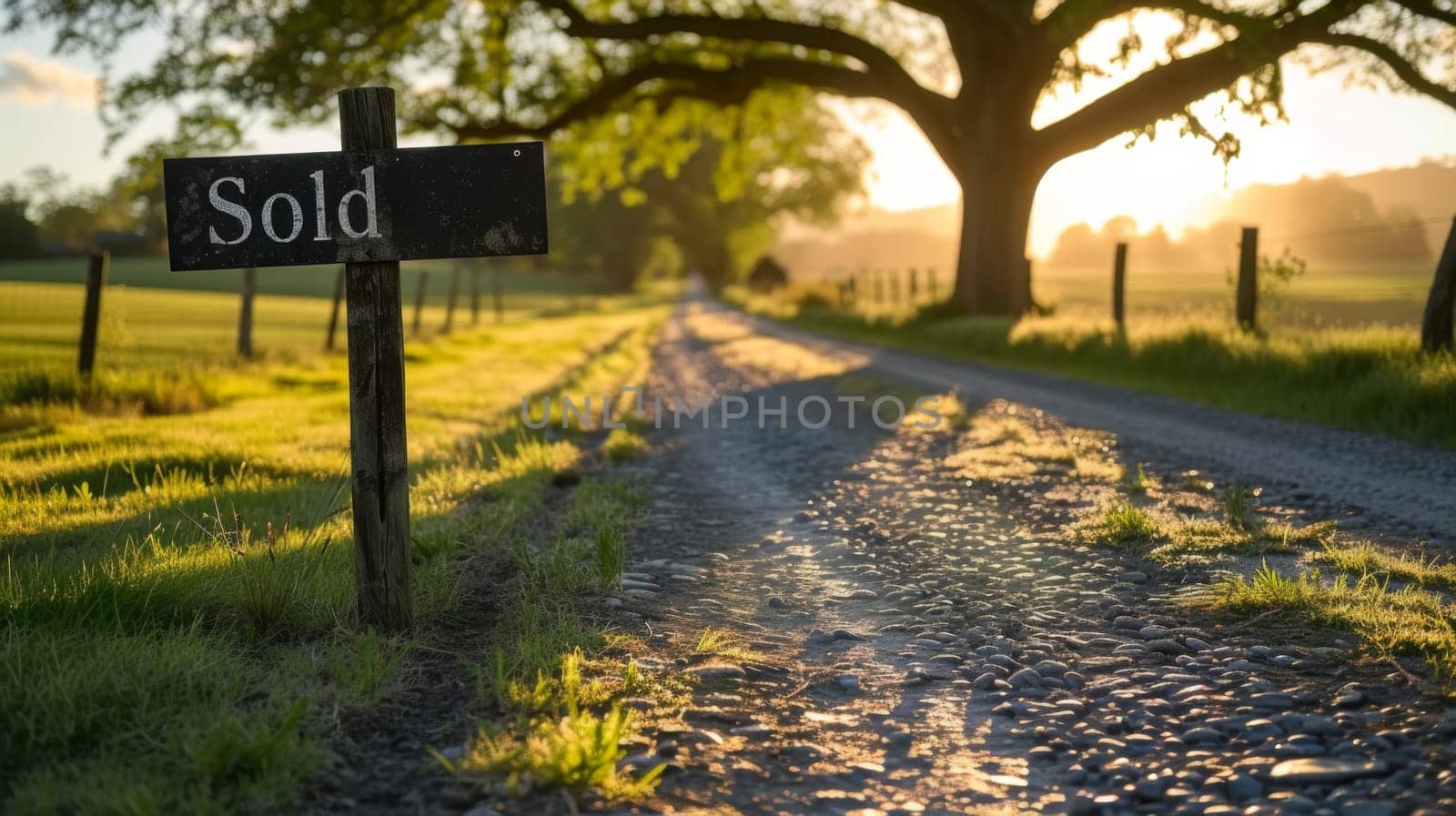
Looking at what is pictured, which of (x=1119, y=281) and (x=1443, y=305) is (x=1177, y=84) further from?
(x=1443, y=305)

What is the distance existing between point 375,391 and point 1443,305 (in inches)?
437

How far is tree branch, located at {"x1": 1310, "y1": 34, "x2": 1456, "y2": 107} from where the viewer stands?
54.4 ft

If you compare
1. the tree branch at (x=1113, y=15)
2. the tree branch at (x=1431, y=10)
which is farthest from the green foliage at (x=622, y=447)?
the tree branch at (x=1431, y=10)

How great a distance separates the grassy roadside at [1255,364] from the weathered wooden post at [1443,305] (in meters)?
0.22

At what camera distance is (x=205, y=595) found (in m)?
4.09

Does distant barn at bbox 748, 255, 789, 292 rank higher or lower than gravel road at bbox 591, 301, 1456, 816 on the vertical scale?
higher

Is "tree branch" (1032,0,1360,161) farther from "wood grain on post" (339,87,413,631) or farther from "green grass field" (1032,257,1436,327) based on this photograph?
"wood grain on post" (339,87,413,631)

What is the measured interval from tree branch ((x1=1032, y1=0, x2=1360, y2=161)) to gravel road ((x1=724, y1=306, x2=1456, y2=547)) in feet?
11.8

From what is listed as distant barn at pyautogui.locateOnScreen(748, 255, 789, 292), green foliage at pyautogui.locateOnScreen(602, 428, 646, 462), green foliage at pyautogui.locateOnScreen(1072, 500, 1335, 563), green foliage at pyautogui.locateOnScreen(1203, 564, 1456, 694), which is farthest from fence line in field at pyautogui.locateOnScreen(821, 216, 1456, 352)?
distant barn at pyautogui.locateOnScreen(748, 255, 789, 292)

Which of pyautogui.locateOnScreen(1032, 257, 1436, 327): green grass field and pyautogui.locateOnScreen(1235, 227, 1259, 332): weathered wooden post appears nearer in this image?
pyautogui.locateOnScreen(1235, 227, 1259, 332): weathered wooden post

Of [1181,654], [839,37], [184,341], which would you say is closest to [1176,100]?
[839,37]

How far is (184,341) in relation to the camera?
2188cm

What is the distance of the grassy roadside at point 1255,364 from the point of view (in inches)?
377

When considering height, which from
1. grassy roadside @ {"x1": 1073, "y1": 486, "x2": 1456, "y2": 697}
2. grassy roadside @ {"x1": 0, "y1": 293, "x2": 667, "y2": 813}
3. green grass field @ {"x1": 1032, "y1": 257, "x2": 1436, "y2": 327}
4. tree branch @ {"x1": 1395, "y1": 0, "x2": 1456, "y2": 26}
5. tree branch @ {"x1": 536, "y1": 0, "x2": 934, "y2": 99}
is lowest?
grassy roadside @ {"x1": 1073, "y1": 486, "x2": 1456, "y2": 697}
